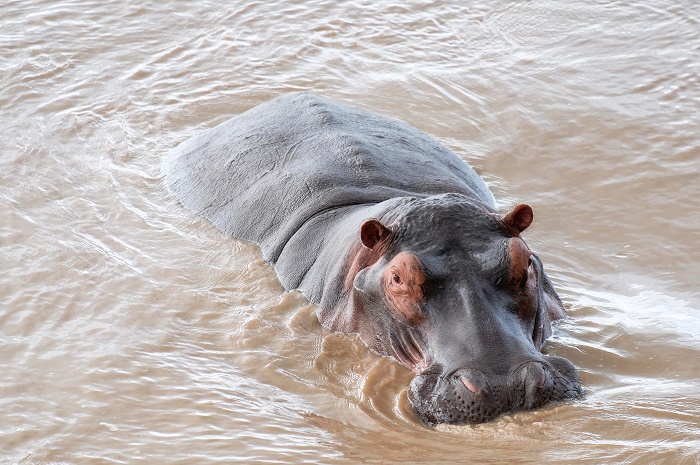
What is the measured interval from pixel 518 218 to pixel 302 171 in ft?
6.37

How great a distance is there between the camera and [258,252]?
710cm

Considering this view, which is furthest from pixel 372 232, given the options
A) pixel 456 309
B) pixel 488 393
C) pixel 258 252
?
pixel 258 252

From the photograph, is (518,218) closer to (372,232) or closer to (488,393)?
(372,232)

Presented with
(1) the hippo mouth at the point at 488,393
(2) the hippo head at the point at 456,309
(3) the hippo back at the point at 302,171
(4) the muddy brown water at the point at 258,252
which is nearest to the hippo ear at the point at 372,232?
(2) the hippo head at the point at 456,309

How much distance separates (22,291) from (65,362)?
103 cm

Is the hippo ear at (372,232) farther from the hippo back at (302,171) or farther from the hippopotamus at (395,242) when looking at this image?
the hippo back at (302,171)

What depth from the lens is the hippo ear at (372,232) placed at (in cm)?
562

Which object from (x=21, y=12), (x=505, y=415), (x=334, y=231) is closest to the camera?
(x=505, y=415)

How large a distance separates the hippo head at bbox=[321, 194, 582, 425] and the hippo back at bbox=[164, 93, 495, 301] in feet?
2.83

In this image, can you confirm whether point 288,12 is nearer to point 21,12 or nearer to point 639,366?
point 21,12

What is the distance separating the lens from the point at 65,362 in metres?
5.93

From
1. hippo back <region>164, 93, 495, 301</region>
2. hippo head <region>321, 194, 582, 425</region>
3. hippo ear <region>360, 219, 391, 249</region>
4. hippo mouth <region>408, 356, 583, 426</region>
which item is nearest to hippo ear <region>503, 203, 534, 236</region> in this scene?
hippo head <region>321, 194, 582, 425</region>

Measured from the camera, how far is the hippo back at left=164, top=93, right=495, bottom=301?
6.89 meters

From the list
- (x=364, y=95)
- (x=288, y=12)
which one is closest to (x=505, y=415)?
(x=364, y=95)
